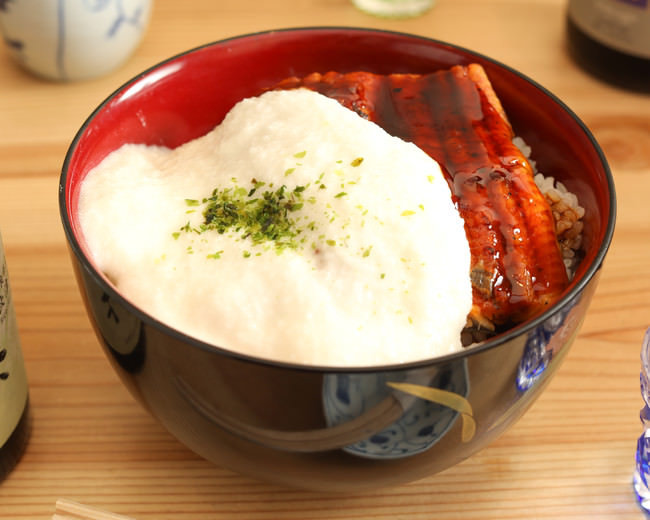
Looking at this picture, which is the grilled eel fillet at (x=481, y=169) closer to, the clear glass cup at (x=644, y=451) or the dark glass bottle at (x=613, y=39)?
the clear glass cup at (x=644, y=451)

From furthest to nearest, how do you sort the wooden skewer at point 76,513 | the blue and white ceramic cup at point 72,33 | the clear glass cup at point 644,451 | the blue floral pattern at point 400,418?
the blue and white ceramic cup at point 72,33
the clear glass cup at point 644,451
the wooden skewer at point 76,513
the blue floral pattern at point 400,418

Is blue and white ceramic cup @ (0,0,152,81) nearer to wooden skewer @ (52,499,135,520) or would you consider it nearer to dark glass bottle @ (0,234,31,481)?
dark glass bottle @ (0,234,31,481)

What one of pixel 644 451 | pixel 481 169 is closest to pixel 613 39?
pixel 481 169

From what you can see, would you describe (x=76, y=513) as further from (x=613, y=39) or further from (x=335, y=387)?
(x=613, y=39)

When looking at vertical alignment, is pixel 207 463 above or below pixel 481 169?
below

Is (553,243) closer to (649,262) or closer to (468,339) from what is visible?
(468,339)

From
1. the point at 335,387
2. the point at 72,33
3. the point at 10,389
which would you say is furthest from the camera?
the point at 72,33

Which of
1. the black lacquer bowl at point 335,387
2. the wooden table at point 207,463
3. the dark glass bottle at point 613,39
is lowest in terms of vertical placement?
the wooden table at point 207,463

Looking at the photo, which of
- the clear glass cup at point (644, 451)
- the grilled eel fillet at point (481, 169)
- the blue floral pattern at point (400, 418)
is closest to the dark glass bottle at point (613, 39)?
the grilled eel fillet at point (481, 169)
